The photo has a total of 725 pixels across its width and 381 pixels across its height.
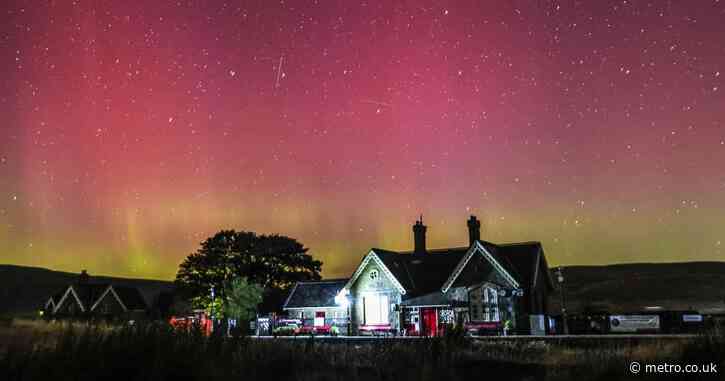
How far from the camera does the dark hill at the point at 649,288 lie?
9231cm

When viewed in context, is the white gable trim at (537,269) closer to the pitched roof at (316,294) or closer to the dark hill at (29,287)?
the pitched roof at (316,294)

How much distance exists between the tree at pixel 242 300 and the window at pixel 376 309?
16.2 meters

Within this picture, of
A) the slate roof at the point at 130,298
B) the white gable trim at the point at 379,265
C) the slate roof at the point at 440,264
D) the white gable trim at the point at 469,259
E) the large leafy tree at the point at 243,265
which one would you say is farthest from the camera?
the slate roof at the point at 130,298

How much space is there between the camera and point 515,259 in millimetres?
47219

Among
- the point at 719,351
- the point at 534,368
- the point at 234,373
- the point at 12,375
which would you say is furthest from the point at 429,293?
the point at 12,375

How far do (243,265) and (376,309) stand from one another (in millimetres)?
27405

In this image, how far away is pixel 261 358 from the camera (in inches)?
560

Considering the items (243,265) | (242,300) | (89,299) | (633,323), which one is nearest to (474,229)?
(633,323)

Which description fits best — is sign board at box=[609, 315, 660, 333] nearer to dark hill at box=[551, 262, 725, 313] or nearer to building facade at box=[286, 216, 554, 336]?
building facade at box=[286, 216, 554, 336]

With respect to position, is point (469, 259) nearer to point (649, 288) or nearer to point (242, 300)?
point (242, 300)

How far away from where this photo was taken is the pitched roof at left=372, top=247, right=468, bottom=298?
1976 inches

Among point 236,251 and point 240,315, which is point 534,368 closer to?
point 240,315

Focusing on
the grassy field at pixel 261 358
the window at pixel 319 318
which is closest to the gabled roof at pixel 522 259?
the window at pixel 319 318

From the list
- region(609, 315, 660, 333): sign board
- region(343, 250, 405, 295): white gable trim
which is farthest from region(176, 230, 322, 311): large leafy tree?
region(609, 315, 660, 333): sign board
